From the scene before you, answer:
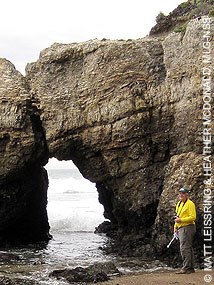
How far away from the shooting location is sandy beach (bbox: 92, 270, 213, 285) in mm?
12742

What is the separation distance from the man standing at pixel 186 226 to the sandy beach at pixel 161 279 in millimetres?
344

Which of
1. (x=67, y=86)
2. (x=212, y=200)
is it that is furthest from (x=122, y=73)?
(x=212, y=200)

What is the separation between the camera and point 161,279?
13.3 m

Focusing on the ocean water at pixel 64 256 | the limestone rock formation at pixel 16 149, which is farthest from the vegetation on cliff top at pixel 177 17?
the ocean water at pixel 64 256

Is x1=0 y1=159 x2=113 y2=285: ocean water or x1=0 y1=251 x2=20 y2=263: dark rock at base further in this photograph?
x1=0 y1=251 x2=20 y2=263: dark rock at base

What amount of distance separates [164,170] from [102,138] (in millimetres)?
2648

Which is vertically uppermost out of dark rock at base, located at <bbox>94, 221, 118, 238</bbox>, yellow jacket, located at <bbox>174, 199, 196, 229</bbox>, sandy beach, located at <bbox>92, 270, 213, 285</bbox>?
yellow jacket, located at <bbox>174, 199, 196, 229</bbox>

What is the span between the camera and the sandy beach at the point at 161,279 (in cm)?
1274

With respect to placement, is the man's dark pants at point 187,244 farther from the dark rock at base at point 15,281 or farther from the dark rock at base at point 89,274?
the dark rock at base at point 15,281

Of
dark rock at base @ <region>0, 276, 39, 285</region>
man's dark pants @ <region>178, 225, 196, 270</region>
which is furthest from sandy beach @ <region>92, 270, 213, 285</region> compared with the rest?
dark rock at base @ <region>0, 276, 39, 285</region>

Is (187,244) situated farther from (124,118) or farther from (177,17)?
(177,17)

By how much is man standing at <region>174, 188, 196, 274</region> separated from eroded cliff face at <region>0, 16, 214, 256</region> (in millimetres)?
3220

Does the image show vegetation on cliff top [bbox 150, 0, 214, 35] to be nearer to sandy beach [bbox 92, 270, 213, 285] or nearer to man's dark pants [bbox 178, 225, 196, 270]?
man's dark pants [bbox 178, 225, 196, 270]

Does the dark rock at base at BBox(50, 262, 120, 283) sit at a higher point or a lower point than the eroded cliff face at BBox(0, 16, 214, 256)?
lower
